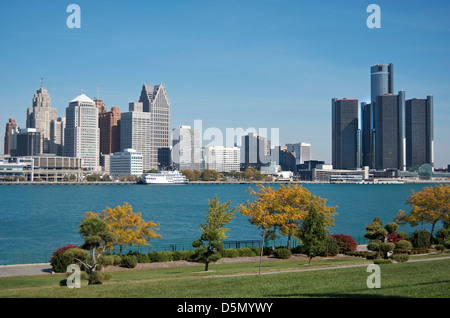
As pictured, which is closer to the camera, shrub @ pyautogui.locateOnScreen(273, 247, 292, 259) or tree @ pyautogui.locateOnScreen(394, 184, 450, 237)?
shrub @ pyautogui.locateOnScreen(273, 247, 292, 259)

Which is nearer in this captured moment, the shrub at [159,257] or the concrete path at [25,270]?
the concrete path at [25,270]

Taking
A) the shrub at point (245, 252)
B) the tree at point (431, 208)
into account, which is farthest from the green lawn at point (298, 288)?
the tree at point (431, 208)

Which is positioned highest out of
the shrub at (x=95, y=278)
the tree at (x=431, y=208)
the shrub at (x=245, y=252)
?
the tree at (x=431, y=208)

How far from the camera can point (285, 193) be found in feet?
132

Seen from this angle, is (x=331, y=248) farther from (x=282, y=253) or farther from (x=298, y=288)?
(x=298, y=288)

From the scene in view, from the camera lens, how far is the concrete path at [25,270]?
27739 mm

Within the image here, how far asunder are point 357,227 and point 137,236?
130 feet

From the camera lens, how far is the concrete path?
27739mm

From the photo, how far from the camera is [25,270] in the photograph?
28.8 meters

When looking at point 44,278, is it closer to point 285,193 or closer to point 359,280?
point 359,280

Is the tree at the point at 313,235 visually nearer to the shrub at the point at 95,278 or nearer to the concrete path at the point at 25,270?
the concrete path at the point at 25,270

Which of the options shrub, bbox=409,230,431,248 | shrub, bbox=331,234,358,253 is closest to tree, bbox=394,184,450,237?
shrub, bbox=409,230,431,248

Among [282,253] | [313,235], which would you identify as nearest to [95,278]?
[313,235]

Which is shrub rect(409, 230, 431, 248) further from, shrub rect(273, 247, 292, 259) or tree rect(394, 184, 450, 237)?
shrub rect(273, 247, 292, 259)
